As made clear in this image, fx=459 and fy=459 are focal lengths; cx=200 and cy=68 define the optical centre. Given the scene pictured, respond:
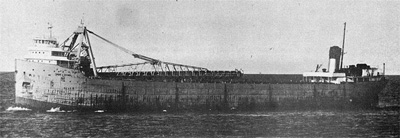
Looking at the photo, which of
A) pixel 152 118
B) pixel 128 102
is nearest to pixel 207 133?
pixel 152 118

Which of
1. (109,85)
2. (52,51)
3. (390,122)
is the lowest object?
(390,122)

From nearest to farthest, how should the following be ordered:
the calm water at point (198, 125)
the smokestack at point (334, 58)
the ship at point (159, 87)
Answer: the calm water at point (198, 125), the ship at point (159, 87), the smokestack at point (334, 58)

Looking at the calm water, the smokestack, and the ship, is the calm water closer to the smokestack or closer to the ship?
the ship

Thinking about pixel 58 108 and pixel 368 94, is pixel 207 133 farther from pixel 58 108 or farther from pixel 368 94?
pixel 368 94

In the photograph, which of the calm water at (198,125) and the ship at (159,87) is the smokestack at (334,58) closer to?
the ship at (159,87)

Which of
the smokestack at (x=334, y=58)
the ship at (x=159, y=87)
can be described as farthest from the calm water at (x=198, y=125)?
the smokestack at (x=334, y=58)

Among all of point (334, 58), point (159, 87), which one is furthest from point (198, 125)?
point (334, 58)

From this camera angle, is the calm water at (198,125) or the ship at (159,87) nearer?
the calm water at (198,125)

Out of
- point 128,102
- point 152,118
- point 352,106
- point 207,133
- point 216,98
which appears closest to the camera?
point 207,133
